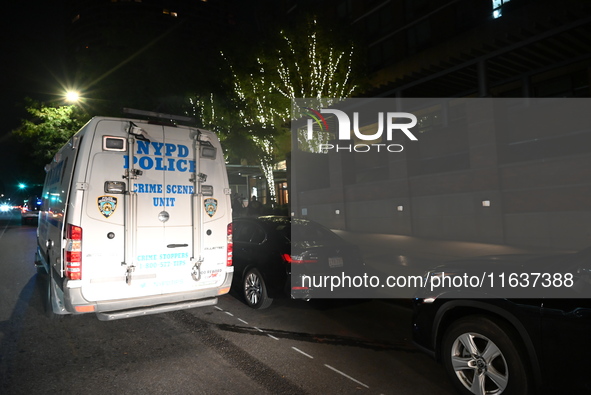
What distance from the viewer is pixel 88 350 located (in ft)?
14.7

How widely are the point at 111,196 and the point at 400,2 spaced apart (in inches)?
942

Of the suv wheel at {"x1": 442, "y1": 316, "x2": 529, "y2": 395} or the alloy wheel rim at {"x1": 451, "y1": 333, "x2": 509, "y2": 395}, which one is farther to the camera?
the alloy wheel rim at {"x1": 451, "y1": 333, "x2": 509, "y2": 395}

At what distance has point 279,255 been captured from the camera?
19.3 feet

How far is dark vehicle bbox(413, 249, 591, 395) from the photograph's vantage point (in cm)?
270

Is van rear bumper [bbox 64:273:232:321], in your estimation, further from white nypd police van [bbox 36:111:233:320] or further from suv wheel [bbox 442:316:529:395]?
suv wheel [bbox 442:316:529:395]

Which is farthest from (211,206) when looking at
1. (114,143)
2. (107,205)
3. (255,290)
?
(255,290)

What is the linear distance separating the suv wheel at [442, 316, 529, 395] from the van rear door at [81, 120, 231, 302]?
3163 millimetres

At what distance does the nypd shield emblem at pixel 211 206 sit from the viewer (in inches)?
207

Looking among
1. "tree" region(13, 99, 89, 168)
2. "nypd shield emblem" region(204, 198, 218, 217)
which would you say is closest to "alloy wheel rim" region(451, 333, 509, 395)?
"nypd shield emblem" region(204, 198, 218, 217)

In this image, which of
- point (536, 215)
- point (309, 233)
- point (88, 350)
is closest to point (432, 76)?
point (536, 215)

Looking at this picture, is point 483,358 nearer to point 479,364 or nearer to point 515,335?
point 479,364

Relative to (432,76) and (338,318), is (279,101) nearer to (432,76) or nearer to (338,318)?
(432,76)

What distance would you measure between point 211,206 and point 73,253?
1755mm

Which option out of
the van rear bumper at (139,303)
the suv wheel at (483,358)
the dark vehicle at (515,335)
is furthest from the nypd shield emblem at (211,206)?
the suv wheel at (483,358)
